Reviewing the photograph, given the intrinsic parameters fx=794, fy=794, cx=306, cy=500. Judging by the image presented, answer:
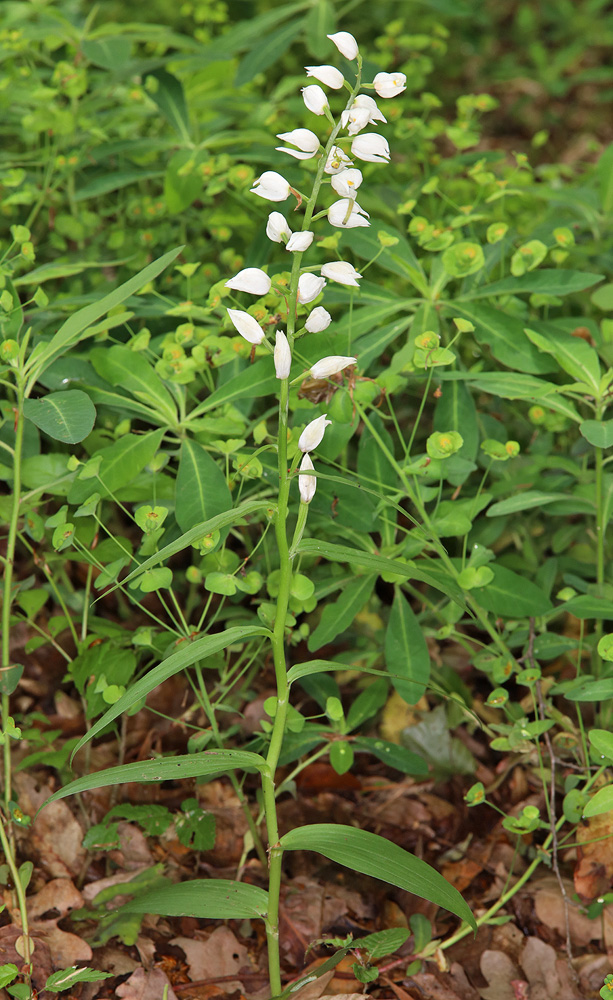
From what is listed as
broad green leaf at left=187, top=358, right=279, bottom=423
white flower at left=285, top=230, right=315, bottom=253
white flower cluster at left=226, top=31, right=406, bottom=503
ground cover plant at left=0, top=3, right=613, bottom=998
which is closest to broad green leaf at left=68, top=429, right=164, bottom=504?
ground cover plant at left=0, top=3, right=613, bottom=998

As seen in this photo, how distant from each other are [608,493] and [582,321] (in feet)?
1.34

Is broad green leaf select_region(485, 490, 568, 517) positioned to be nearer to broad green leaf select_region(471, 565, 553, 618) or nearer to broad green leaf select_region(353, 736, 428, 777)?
broad green leaf select_region(471, 565, 553, 618)

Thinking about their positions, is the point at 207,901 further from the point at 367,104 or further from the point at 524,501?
the point at 367,104

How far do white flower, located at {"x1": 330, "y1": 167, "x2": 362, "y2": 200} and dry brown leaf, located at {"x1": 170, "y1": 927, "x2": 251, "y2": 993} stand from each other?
1.24 meters

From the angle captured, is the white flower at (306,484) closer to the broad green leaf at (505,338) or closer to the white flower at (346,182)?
the white flower at (346,182)

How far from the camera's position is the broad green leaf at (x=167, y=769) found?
3.56 feet

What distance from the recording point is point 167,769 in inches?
43.8

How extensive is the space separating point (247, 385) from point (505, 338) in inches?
21.2

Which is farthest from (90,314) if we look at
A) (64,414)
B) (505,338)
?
(505,338)

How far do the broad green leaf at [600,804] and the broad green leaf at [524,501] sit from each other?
0.50 metres

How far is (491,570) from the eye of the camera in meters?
1.42

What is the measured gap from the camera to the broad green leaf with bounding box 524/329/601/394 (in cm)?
151

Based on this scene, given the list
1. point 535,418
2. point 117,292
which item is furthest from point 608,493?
point 117,292

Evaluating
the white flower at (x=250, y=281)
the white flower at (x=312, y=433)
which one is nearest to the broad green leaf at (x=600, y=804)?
the white flower at (x=312, y=433)
